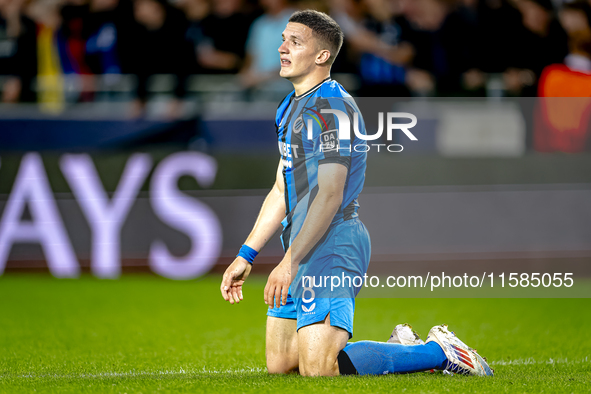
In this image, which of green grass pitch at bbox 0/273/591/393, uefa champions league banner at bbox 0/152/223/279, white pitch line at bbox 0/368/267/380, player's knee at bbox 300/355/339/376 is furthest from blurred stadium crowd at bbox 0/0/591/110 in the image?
player's knee at bbox 300/355/339/376

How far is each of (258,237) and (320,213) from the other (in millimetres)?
519

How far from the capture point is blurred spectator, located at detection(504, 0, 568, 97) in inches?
349

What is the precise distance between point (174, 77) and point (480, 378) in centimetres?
618

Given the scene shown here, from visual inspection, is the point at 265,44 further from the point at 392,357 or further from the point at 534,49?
the point at 392,357

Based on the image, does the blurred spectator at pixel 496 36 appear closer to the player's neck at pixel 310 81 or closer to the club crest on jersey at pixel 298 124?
the player's neck at pixel 310 81

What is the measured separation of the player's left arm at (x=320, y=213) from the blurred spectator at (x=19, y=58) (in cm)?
633

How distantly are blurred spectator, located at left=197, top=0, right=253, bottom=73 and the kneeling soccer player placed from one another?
515 centimetres

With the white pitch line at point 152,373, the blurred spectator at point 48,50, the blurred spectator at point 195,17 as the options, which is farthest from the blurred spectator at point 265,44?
the white pitch line at point 152,373

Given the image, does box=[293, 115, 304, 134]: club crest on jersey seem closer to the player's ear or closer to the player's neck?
the player's neck

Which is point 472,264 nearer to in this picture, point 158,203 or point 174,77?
point 158,203

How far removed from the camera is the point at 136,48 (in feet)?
30.5

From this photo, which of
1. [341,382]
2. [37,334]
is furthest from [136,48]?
[341,382]

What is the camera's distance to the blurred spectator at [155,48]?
9211 millimetres

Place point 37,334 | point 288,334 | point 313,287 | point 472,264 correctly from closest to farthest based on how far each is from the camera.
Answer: point 313,287 < point 288,334 < point 37,334 < point 472,264
